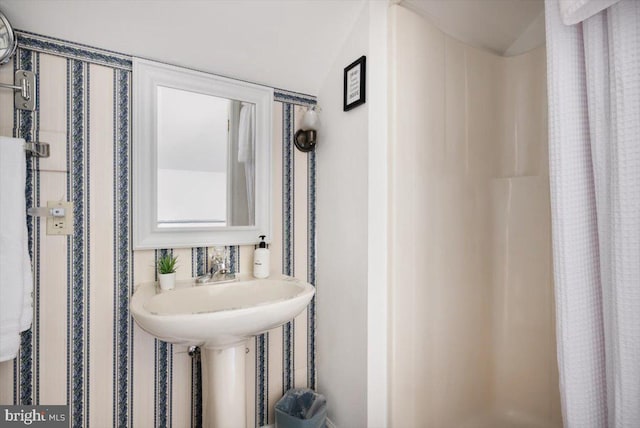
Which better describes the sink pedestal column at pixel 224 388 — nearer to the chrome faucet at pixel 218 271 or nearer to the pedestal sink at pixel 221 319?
the pedestal sink at pixel 221 319

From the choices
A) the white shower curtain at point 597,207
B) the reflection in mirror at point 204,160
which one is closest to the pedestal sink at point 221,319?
the reflection in mirror at point 204,160

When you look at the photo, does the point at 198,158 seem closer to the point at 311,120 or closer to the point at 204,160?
the point at 204,160

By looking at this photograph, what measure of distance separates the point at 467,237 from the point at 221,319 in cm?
116

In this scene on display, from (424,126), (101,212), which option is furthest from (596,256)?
(101,212)

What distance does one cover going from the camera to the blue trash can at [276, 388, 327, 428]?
134 centimetres

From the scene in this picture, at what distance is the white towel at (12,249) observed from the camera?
37.8 inches

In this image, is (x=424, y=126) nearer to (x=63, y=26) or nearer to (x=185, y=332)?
(x=185, y=332)

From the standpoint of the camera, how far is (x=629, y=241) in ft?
2.06

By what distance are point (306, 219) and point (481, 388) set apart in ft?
3.97

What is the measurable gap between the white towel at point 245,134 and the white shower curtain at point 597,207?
1141 mm

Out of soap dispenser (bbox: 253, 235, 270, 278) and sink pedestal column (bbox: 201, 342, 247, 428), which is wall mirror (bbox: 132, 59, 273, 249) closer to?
soap dispenser (bbox: 253, 235, 270, 278)

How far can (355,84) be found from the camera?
1.28 metres

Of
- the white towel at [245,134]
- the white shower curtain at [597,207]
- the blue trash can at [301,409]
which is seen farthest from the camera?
the white towel at [245,134]

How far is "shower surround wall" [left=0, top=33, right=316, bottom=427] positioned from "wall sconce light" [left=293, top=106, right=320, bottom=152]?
70cm
